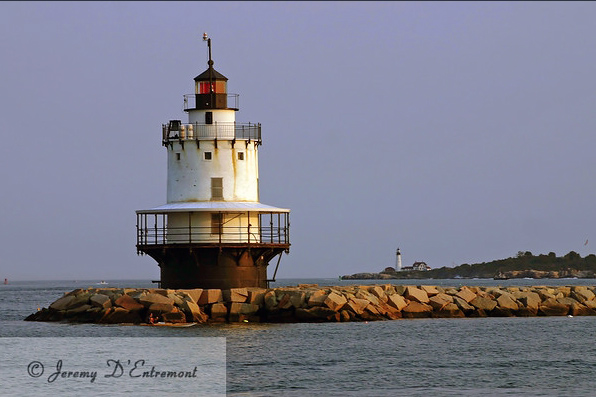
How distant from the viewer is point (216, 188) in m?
40.3

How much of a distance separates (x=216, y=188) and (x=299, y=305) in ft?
16.7

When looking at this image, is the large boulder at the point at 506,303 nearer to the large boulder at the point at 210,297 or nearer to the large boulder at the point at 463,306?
the large boulder at the point at 463,306

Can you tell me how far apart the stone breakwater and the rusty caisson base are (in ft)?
2.84

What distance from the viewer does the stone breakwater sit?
38188mm

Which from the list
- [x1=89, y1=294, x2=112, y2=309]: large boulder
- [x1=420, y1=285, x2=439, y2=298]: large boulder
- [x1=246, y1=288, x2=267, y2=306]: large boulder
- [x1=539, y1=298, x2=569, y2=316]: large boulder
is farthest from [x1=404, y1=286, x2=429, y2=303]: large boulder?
[x1=89, y1=294, x2=112, y2=309]: large boulder

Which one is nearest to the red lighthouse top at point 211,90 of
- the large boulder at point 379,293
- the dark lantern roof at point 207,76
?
the dark lantern roof at point 207,76

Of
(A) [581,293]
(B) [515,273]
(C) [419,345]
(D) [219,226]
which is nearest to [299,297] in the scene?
(D) [219,226]

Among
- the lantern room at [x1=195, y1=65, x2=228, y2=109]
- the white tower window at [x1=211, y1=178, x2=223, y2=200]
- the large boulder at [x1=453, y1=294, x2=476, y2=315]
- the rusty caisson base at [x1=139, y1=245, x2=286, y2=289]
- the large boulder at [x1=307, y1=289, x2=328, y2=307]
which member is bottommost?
the large boulder at [x1=453, y1=294, x2=476, y2=315]

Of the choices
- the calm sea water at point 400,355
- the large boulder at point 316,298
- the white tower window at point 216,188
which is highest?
the white tower window at point 216,188

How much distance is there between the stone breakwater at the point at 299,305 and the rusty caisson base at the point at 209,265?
86 cm

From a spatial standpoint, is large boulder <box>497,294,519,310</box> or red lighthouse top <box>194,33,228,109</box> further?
large boulder <box>497,294,519,310</box>

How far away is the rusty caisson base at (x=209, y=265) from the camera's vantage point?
130 feet

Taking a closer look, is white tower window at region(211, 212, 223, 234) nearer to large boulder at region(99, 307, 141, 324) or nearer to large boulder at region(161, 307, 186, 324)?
large boulder at region(161, 307, 186, 324)

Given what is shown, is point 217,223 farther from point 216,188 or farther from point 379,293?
point 379,293
